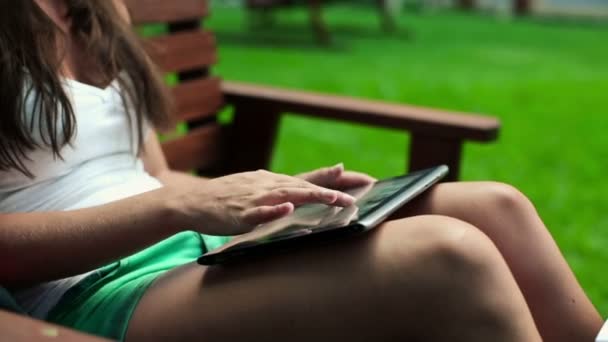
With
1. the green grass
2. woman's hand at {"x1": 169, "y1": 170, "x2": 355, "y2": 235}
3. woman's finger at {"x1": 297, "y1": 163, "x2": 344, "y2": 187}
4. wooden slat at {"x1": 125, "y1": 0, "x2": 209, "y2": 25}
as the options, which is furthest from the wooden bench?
the green grass

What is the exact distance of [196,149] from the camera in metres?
2.24

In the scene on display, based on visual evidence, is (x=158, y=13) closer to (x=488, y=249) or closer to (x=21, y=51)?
(x=21, y=51)

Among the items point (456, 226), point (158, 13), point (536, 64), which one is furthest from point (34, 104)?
point (536, 64)

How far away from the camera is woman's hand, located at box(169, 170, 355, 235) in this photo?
114 centimetres

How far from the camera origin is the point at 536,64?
6285mm

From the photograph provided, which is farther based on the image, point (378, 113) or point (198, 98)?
point (198, 98)

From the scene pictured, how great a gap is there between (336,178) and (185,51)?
92cm

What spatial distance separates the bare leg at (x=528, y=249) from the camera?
4.16ft

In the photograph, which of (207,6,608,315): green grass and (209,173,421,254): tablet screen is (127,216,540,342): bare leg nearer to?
(209,173,421,254): tablet screen

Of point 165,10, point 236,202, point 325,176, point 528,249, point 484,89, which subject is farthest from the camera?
point 484,89

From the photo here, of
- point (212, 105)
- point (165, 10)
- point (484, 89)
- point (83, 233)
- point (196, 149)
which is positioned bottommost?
point (484, 89)

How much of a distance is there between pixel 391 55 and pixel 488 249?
19.5ft

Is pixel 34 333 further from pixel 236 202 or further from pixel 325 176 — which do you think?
pixel 325 176

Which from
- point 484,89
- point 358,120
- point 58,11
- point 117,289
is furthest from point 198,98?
point 484,89
